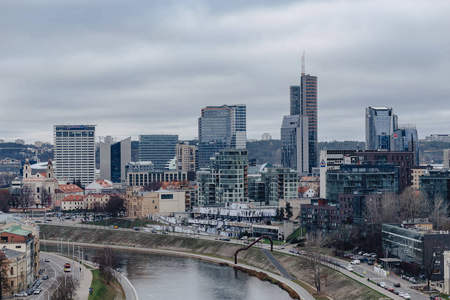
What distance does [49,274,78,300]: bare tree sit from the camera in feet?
248

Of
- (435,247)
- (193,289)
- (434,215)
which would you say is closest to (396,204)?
(434,215)

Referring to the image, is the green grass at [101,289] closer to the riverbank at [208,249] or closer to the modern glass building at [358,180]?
the riverbank at [208,249]

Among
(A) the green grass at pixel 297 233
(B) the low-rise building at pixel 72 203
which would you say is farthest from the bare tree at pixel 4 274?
(B) the low-rise building at pixel 72 203

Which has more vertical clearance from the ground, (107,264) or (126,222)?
(126,222)

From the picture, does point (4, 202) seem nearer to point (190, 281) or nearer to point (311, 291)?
point (190, 281)

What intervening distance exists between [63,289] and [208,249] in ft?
168

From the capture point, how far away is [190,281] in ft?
325

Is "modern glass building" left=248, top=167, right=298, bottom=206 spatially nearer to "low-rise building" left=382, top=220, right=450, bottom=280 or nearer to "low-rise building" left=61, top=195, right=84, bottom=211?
"low-rise building" left=61, top=195, right=84, bottom=211

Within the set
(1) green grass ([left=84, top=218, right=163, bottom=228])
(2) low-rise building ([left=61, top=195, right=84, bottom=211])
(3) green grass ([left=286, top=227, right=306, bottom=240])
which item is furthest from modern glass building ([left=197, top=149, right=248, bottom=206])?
(2) low-rise building ([left=61, top=195, right=84, bottom=211])

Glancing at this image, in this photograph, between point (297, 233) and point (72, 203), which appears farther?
point (72, 203)

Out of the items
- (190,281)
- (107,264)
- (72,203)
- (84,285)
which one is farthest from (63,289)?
(72,203)

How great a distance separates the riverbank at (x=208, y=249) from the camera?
277 feet

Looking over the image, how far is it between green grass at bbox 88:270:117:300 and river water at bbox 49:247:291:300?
358cm

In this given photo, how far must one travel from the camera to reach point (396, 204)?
117 metres
